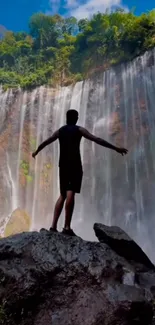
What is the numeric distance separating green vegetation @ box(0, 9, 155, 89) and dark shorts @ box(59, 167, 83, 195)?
2038cm

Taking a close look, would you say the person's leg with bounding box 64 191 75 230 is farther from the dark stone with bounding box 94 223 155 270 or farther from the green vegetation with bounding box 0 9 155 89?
the green vegetation with bounding box 0 9 155 89

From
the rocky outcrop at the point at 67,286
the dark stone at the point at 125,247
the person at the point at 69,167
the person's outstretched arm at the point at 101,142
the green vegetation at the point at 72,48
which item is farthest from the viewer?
the green vegetation at the point at 72,48

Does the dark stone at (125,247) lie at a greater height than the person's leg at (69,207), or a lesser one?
lesser

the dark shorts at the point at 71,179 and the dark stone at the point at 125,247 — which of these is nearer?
the dark shorts at the point at 71,179

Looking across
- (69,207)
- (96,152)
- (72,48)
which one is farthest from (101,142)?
(72,48)

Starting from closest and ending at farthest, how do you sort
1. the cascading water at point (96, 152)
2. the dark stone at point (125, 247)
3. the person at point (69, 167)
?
the person at point (69, 167) → the dark stone at point (125, 247) → the cascading water at point (96, 152)

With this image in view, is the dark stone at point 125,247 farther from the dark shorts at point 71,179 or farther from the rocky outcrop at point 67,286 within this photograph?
the dark shorts at point 71,179

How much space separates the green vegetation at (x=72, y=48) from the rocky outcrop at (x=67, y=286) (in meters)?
21.2

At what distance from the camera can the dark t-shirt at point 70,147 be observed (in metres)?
4.50

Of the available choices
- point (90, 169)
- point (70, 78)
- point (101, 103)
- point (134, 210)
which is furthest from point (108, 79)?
point (134, 210)

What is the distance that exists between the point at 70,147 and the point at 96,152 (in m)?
17.2

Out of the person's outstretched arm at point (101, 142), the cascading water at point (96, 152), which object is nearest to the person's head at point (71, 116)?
the person's outstretched arm at point (101, 142)

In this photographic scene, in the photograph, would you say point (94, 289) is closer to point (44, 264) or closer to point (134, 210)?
point (44, 264)

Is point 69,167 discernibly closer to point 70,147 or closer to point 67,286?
point 70,147
